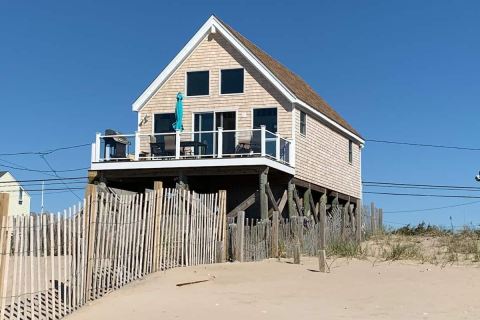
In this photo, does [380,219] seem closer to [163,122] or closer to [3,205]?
[163,122]

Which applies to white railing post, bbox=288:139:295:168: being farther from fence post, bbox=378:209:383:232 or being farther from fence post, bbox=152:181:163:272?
fence post, bbox=152:181:163:272

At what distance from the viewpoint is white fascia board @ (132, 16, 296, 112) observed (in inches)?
950

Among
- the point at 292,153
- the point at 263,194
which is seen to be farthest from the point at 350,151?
the point at 263,194

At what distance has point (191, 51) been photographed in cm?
2528

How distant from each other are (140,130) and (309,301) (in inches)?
647

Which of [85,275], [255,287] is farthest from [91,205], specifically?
[255,287]

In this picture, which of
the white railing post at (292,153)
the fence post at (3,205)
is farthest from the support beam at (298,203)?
the fence post at (3,205)

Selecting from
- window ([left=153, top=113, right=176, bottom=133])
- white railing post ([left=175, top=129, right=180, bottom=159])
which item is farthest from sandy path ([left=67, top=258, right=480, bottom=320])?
window ([left=153, top=113, right=176, bottom=133])

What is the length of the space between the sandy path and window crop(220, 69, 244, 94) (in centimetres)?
1184

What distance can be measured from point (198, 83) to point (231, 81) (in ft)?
4.54

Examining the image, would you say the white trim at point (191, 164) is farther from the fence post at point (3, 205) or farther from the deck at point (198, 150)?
the fence post at point (3, 205)

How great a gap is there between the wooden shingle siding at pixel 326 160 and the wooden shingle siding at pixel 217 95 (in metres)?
1.10

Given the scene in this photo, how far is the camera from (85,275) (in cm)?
1057

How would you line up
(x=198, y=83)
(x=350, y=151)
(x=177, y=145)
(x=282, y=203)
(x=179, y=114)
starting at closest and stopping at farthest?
(x=177, y=145)
(x=282, y=203)
(x=179, y=114)
(x=198, y=83)
(x=350, y=151)
